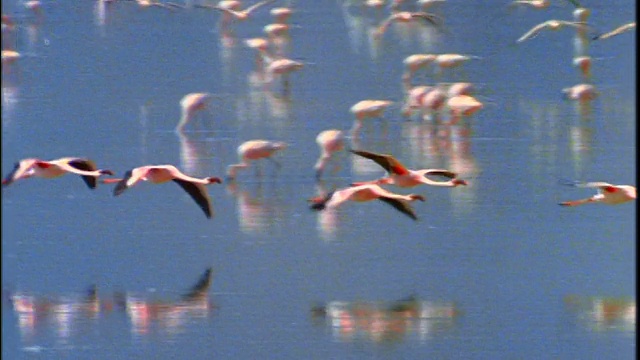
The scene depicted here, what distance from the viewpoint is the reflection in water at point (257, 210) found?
4625 millimetres

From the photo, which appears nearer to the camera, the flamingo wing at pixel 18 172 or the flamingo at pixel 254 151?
the flamingo wing at pixel 18 172

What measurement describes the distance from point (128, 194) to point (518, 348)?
1.71m

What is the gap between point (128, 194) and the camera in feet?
16.5

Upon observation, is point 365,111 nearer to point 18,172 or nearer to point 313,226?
point 313,226

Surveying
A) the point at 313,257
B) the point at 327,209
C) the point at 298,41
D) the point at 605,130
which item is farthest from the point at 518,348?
the point at 298,41

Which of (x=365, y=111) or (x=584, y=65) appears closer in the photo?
(x=365, y=111)

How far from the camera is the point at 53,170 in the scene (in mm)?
4707

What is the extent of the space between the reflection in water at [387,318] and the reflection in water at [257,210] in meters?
0.65

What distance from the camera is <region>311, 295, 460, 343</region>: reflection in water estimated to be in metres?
3.86

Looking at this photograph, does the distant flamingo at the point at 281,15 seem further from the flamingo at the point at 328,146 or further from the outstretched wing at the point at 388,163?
the outstretched wing at the point at 388,163

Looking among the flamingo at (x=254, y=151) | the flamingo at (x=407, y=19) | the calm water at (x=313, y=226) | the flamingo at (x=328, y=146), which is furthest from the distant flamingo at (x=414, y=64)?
the flamingo at (x=254, y=151)

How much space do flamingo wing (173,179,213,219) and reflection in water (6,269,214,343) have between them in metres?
0.55

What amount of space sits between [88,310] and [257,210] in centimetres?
94

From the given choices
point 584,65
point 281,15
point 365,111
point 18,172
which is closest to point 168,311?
point 18,172
